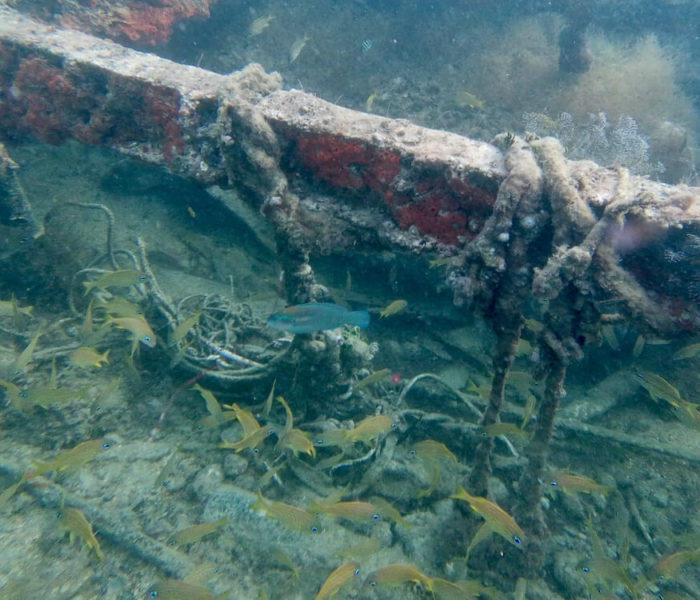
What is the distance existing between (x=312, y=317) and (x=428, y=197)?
4.13 ft

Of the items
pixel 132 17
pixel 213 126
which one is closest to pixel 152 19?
pixel 132 17

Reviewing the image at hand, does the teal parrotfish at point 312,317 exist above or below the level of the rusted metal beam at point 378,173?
below

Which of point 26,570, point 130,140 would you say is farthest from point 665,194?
point 26,570

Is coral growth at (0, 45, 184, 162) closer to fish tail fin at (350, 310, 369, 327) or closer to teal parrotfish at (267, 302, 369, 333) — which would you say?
teal parrotfish at (267, 302, 369, 333)

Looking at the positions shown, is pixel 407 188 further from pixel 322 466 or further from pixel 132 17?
pixel 132 17

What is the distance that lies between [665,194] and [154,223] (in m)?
5.78

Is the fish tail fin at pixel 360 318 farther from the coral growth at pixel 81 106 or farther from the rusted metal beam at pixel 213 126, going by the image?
the coral growth at pixel 81 106

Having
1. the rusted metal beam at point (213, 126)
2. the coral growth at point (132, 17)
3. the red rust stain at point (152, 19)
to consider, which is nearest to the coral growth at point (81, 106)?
the rusted metal beam at point (213, 126)

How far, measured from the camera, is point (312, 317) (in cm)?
294

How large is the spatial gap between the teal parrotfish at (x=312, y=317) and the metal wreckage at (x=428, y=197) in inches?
17.7

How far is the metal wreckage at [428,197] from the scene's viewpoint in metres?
2.20

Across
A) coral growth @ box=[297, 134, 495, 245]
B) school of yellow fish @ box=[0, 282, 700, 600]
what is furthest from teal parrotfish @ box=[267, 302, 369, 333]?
school of yellow fish @ box=[0, 282, 700, 600]

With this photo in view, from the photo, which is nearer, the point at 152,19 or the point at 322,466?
the point at 322,466

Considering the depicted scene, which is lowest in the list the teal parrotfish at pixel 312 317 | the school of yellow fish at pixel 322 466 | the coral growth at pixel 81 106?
the school of yellow fish at pixel 322 466
